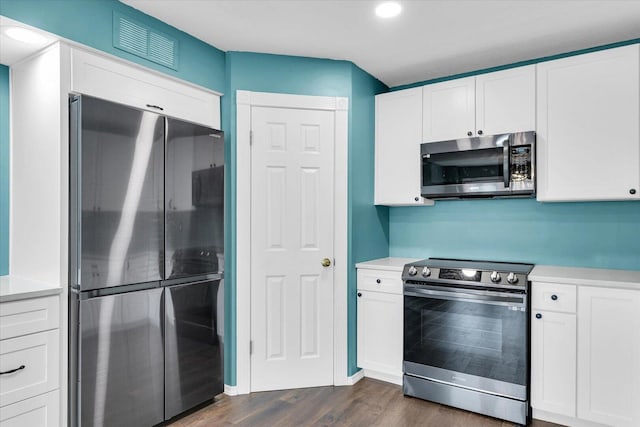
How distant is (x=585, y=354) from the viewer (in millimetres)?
2408

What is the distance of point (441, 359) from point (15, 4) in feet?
10.6

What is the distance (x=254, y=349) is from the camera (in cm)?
297

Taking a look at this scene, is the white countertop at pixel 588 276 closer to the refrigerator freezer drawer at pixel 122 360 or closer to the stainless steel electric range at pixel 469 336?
the stainless steel electric range at pixel 469 336

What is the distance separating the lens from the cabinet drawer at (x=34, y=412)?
188 centimetres

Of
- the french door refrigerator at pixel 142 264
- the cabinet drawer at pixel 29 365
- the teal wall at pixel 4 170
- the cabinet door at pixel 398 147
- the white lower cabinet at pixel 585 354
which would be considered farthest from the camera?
the cabinet door at pixel 398 147

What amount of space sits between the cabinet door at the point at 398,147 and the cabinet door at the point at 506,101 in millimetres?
486

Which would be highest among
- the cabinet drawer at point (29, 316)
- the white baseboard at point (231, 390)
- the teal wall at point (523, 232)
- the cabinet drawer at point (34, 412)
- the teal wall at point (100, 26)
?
the teal wall at point (100, 26)

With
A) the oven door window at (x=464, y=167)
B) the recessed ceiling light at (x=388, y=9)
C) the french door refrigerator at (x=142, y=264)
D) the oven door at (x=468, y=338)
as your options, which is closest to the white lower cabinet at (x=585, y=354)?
the oven door at (x=468, y=338)

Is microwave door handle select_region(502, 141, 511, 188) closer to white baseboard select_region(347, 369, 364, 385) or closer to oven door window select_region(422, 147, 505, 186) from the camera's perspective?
oven door window select_region(422, 147, 505, 186)

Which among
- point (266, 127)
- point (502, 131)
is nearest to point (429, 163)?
point (502, 131)

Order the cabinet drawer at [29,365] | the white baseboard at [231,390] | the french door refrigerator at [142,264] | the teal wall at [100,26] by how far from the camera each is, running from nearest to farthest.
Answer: the cabinet drawer at [29,365] < the teal wall at [100,26] < the french door refrigerator at [142,264] < the white baseboard at [231,390]

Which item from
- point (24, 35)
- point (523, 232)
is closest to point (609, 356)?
point (523, 232)

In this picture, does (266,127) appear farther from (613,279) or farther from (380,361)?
(613,279)

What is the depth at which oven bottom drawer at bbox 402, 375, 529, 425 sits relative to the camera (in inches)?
101
